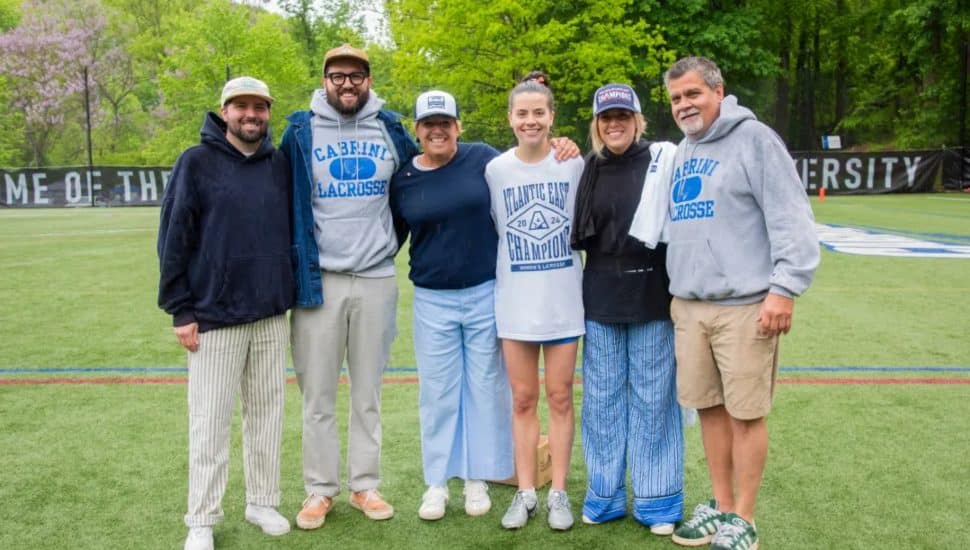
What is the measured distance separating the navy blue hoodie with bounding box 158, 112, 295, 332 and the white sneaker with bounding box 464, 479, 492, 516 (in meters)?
1.19

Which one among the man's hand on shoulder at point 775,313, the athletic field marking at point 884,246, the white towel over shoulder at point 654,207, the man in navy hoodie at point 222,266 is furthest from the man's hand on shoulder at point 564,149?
the athletic field marking at point 884,246

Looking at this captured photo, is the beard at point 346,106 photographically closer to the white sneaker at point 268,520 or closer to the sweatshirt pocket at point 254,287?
the sweatshirt pocket at point 254,287

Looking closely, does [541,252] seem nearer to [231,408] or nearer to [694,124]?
[694,124]

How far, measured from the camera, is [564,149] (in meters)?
3.75

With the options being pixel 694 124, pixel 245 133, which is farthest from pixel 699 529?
pixel 245 133

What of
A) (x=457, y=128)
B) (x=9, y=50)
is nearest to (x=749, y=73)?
(x=457, y=128)

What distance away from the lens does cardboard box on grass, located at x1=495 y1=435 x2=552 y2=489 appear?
4.09 metres

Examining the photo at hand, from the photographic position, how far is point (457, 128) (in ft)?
12.5

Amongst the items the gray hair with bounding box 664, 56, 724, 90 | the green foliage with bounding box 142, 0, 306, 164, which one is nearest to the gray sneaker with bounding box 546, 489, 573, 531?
the gray hair with bounding box 664, 56, 724, 90

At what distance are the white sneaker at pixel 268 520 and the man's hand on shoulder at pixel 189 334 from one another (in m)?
0.78

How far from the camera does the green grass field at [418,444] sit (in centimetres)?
364

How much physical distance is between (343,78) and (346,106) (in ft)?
0.39

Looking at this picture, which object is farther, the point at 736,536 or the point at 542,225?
the point at 542,225

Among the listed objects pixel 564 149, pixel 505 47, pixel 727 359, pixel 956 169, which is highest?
pixel 505 47
